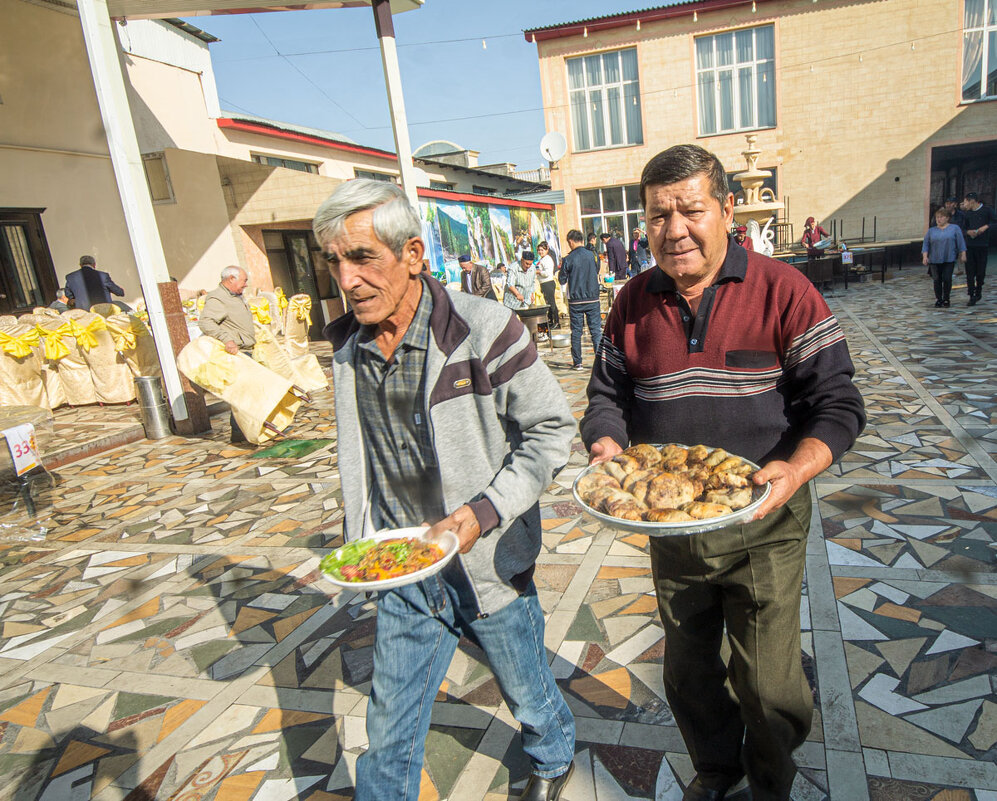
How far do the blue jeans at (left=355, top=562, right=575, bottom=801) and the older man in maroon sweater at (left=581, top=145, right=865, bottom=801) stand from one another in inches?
19.3

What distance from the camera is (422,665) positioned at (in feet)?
6.70

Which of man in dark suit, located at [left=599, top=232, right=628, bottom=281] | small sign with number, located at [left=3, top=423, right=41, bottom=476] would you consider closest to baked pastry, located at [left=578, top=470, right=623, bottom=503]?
small sign with number, located at [left=3, top=423, right=41, bottom=476]

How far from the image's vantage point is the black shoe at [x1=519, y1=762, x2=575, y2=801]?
7.53ft

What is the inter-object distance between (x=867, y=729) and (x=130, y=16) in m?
11.7

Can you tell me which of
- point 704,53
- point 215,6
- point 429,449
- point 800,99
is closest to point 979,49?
point 800,99

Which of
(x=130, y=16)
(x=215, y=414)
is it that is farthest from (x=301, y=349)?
(x=130, y=16)

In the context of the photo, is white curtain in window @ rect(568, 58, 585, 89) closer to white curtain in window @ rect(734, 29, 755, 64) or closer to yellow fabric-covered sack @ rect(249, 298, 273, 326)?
white curtain in window @ rect(734, 29, 755, 64)

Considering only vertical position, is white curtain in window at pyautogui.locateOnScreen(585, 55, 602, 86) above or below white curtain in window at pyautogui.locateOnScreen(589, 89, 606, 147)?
above

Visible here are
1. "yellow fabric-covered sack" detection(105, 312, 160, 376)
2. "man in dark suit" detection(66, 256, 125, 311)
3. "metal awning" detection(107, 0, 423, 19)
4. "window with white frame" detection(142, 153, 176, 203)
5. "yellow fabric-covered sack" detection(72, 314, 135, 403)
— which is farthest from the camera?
"window with white frame" detection(142, 153, 176, 203)

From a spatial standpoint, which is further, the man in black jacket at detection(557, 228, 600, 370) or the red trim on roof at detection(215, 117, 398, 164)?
the red trim on roof at detection(215, 117, 398, 164)

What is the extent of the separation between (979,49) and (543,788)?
102 feet

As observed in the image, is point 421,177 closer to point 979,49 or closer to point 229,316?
point 229,316

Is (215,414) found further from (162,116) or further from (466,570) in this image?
(466,570)

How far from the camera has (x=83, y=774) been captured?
291 centimetres
